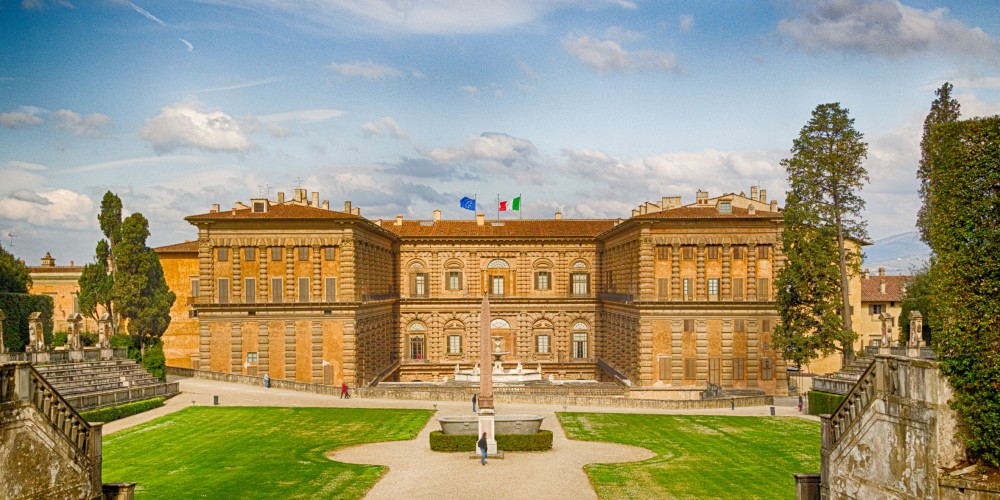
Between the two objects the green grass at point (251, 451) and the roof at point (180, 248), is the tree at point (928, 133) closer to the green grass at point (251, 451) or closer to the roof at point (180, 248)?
the green grass at point (251, 451)

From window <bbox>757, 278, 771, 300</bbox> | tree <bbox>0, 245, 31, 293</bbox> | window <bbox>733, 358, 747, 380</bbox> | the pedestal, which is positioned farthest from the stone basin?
tree <bbox>0, 245, 31, 293</bbox>

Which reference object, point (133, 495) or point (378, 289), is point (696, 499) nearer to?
point (133, 495)

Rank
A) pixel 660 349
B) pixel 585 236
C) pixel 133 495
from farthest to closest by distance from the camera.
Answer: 1. pixel 585 236
2. pixel 660 349
3. pixel 133 495

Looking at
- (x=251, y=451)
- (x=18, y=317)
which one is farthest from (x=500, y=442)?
(x=18, y=317)

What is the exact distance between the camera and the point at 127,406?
43.6 metres

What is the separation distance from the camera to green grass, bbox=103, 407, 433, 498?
93.9 ft

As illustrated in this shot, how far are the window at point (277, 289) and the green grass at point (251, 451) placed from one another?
44.2ft

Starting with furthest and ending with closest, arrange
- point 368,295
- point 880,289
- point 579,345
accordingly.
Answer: point 880,289
point 579,345
point 368,295

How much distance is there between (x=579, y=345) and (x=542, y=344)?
11.1ft

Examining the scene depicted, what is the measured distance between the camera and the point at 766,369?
58.7m

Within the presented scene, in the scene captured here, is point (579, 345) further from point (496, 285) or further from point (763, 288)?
point (763, 288)

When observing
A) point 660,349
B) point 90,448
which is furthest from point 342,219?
point 90,448

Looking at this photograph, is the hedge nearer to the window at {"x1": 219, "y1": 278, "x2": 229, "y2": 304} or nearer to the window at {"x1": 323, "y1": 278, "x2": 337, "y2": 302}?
the window at {"x1": 219, "y1": 278, "x2": 229, "y2": 304}

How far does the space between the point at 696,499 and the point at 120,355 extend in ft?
121
